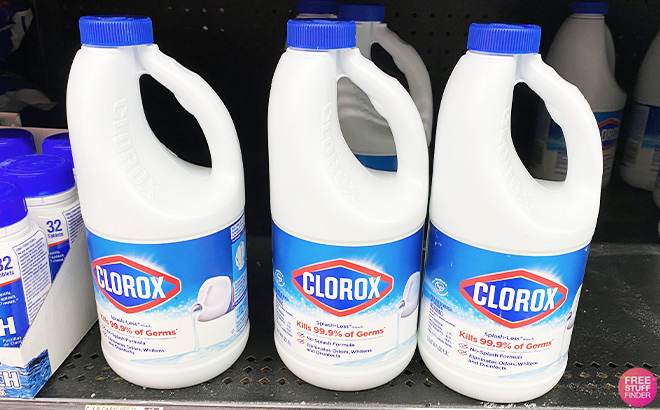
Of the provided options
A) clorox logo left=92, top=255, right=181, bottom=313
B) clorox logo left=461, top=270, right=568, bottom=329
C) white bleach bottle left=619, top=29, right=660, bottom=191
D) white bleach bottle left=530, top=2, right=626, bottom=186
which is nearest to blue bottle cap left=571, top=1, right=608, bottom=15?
white bleach bottle left=530, top=2, right=626, bottom=186

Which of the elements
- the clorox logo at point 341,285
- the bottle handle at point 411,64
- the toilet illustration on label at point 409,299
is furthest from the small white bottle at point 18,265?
the bottle handle at point 411,64

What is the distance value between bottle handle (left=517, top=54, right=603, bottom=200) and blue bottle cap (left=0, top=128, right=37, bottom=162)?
0.72 metres

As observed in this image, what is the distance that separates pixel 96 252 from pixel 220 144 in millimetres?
215

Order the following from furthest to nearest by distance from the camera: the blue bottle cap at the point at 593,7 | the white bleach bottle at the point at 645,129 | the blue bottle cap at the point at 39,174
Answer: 1. the white bleach bottle at the point at 645,129
2. the blue bottle cap at the point at 593,7
3. the blue bottle cap at the point at 39,174

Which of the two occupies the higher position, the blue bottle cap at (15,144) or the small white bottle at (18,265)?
the blue bottle cap at (15,144)

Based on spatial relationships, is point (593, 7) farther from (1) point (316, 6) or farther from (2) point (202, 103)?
(2) point (202, 103)

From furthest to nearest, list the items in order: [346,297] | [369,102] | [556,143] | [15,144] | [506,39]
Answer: [556,143] → [369,102] → [15,144] → [346,297] → [506,39]

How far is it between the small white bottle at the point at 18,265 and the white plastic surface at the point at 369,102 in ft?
1.62

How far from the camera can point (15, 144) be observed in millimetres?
844

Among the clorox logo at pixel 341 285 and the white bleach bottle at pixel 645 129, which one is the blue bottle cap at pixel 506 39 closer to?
the clorox logo at pixel 341 285

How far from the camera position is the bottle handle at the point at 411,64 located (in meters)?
0.91

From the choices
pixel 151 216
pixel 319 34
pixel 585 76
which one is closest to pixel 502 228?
pixel 319 34

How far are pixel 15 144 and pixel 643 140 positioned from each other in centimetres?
115

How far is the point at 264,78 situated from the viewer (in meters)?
1.11
